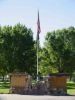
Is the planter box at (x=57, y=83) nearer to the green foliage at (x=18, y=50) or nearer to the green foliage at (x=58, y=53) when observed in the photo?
the green foliage at (x=18, y=50)

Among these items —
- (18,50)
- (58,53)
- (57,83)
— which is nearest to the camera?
(57,83)

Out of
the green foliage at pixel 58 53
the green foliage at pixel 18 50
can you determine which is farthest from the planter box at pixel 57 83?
the green foliage at pixel 58 53

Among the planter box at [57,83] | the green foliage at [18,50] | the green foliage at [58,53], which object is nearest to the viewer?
the planter box at [57,83]

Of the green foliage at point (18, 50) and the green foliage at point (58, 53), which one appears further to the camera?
the green foliage at point (58, 53)

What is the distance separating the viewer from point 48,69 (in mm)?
75438

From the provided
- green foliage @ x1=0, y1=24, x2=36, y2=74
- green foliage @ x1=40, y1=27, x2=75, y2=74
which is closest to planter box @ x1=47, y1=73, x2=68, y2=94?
green foliage @ x1=0, y1=24, x2=36, y2=74

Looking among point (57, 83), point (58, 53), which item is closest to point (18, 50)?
point (58, 53)

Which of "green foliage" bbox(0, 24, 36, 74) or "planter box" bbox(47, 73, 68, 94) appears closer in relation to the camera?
"planter box" bbox(47, 73, 68, 94)

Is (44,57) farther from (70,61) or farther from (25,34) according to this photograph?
(25,34)

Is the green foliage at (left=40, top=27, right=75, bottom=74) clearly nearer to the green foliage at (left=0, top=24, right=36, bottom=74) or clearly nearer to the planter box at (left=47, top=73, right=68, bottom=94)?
the green foliage at (left=0, top=24, right=36, bottom=74)

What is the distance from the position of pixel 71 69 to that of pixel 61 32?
29.4 ft

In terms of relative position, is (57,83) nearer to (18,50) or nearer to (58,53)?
(18,50)

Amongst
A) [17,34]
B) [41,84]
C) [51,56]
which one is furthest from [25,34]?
[41,84]

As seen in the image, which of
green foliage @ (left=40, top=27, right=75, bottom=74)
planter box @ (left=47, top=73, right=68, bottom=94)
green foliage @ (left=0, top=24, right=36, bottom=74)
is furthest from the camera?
green foliage @ (left=40, top=27, right=75, bottom=74)
